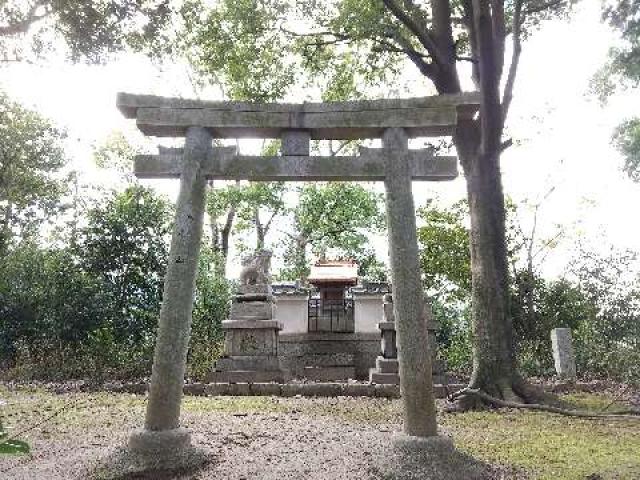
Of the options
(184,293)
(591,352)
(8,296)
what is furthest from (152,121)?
(591,352)

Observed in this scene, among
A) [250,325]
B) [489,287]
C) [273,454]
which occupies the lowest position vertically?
[273,454]

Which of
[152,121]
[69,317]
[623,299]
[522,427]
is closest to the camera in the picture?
[152,121]

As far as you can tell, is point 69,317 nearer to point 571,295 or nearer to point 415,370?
point 415,370

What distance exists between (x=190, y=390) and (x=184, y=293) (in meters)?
5.46

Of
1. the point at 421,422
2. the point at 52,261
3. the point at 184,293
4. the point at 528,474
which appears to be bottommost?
the point at 528,474

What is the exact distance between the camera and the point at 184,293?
4.70m

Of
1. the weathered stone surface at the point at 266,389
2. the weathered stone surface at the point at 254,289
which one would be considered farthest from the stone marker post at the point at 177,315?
the weathered stone surface at the point at 254,289

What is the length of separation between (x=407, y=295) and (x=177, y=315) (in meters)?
2.10

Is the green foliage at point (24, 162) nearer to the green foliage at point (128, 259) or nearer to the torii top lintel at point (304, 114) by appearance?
the green foliage at point (128, 259)

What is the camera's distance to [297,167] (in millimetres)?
5047

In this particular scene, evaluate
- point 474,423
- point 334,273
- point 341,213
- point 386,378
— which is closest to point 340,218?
point 341,213

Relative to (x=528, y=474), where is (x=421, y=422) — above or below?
above

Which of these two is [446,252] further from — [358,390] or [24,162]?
[24,162]

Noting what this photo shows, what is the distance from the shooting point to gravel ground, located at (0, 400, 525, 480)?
415 cm
